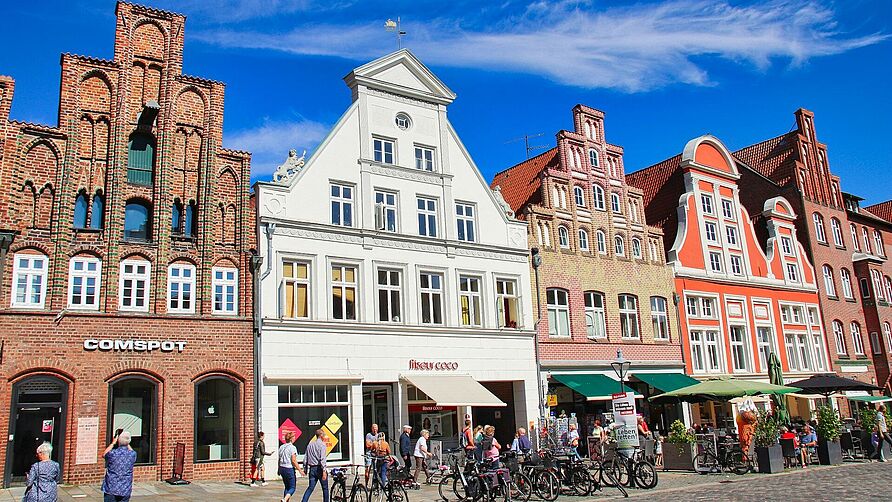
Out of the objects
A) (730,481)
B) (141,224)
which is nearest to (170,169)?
(141,224)

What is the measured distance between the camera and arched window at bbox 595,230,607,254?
3247 centimetres

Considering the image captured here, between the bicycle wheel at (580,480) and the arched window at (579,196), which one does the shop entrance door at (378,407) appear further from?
the arched window at (579,196)

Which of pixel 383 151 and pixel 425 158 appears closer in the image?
pixel 383 151

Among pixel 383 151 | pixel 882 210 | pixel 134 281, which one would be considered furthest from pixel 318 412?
pixel 882 210

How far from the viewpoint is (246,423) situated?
21750 mm

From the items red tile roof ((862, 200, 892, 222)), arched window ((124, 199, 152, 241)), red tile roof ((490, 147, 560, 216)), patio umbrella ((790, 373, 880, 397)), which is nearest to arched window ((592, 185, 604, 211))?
red tile roof ((490, 147, 560, 216))

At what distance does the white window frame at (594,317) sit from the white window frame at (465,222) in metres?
5.94

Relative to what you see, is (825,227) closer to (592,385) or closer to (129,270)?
(592,385)

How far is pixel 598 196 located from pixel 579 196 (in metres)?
1.21

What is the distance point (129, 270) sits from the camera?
21.3 metres

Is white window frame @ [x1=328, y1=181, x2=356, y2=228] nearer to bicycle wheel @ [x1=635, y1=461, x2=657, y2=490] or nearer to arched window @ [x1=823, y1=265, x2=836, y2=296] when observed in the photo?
bicycle wheel @ [x1=635, y1=461, x2=657, y2=490]

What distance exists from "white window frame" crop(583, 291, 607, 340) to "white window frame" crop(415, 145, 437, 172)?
845 centimetres

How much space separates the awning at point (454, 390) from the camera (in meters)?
24.2

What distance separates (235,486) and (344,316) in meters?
6.46
